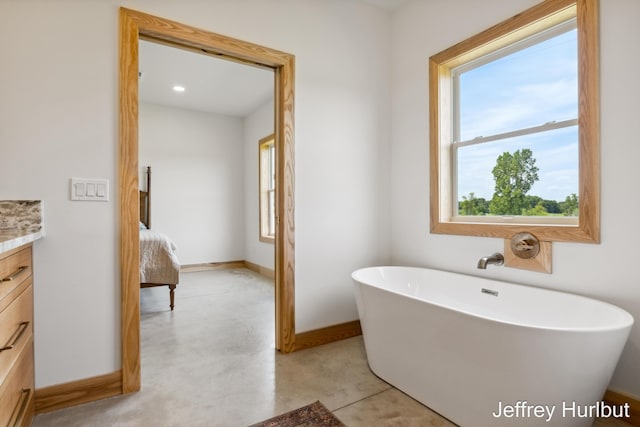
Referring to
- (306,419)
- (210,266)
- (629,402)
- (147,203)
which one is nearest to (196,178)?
(147,203)

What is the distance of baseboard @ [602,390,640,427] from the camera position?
5.23 feet

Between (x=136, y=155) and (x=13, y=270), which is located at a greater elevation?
(x=136, y=155)

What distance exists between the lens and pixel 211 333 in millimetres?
2768

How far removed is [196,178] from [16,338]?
4.51 m

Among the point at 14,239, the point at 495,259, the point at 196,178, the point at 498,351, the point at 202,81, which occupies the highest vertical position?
the point at 202,81

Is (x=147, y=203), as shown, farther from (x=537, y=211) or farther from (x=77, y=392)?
(x=537, y=211)

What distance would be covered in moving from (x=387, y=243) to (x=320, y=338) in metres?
0.98

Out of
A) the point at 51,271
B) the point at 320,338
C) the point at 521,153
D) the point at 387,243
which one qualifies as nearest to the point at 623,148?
the point at 521,153

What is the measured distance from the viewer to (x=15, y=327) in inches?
53.7

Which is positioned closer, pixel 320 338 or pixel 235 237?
pixel 320 338

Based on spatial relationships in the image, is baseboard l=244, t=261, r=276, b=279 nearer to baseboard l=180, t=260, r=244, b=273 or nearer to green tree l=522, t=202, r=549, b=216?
baseboard l=180, t=260, r=244, b=273

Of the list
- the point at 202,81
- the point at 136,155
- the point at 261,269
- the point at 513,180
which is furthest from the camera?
the point at 261,269

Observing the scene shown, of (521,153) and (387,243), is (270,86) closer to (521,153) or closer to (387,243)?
(387,243)

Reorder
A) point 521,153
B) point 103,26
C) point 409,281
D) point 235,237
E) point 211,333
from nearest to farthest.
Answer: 1. point 103,26
2. point 521,153
3. point 409,281
4. point 211,333
5. point 235,237
